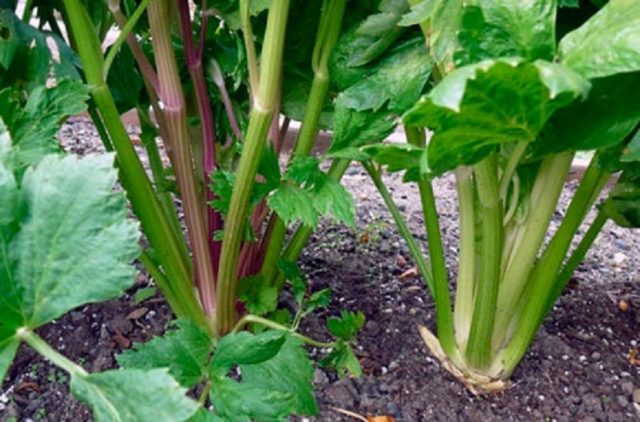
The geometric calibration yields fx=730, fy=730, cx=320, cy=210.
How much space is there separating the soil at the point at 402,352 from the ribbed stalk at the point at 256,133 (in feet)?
0.65

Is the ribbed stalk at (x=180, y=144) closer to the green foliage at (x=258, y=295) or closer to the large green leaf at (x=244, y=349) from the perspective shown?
the green foliage at (x=258, y=295)

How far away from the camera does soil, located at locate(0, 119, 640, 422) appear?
825mm

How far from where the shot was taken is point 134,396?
42 centimetres

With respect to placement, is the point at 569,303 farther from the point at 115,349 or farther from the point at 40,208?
the point at 40,208

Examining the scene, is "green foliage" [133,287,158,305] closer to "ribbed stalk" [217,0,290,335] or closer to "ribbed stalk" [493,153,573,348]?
"ribbed stalk" [217,0,290,335]

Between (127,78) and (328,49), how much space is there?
269mm

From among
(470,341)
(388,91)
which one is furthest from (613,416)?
(388,91)

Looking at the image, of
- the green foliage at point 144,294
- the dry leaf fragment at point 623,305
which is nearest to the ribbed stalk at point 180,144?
the green foliage at point 144,294

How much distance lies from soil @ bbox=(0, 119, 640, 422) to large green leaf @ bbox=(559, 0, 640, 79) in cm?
48

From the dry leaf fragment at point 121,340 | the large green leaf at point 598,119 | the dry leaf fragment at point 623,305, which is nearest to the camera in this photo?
the large green leaf at point 598,119

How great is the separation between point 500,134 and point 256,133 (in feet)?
0.90

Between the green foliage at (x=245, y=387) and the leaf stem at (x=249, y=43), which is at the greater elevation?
the leaf stem at (x=249, y=43)

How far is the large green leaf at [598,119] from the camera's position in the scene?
20.6 inches

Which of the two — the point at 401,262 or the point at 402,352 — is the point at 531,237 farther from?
the point at 401,262
